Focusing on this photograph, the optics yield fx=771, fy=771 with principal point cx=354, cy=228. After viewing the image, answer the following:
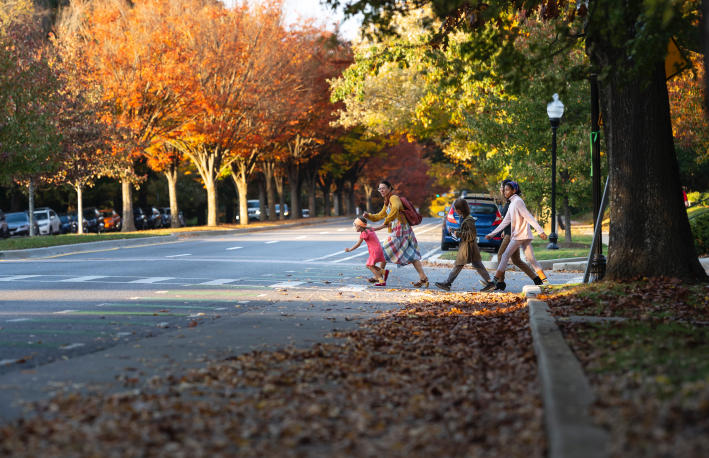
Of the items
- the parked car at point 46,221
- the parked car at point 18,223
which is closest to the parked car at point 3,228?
the parked car at point 18,223

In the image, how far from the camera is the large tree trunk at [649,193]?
9.88 meters

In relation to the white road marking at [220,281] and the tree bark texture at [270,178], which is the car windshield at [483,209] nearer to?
the white road marking at [220,281]

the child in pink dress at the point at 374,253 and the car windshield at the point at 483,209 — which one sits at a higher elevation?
the car windshield at the point at 483,209

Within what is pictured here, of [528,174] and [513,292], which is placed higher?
[528,174]

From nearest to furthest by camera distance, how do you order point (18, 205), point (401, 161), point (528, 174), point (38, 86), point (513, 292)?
point (513, 292), point (528, 174), point (38, 86), point (18, 205), point (401, 161)

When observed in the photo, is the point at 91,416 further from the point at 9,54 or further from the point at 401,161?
the point at 401,161

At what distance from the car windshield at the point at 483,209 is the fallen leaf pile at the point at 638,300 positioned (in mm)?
12299

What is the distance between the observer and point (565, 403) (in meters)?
4.38

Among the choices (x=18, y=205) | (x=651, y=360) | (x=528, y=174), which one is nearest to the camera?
(x=651, y=360)

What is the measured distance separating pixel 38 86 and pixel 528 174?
16.5 meters

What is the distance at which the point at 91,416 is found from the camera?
15.7 ft

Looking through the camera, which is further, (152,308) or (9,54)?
(9,54)

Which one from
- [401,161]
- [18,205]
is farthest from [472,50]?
[401,161]

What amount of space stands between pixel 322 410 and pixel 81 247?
813 inches
